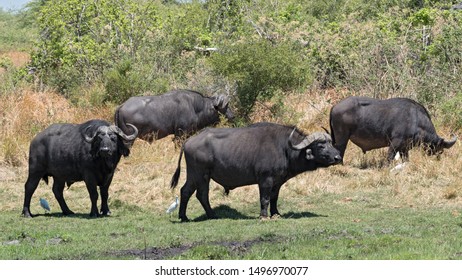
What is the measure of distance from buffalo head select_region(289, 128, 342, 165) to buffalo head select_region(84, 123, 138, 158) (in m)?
2.73

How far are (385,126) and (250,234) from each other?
22.3 ft

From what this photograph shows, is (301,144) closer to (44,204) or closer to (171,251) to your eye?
(171,251)

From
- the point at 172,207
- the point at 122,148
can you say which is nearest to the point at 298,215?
the point at 172,207

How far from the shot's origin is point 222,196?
15.6m

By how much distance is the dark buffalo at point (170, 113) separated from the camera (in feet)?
63.8

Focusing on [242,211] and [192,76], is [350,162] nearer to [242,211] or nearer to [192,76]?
[242,211]

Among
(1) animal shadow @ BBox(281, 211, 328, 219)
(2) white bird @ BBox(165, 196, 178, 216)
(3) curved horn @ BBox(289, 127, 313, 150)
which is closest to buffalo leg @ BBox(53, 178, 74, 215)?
(2) white bird @ BBox(165, 196, 178, 216)

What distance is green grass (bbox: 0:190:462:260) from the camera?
998 centimetres

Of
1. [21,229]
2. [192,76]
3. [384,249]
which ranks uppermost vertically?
[384,249]

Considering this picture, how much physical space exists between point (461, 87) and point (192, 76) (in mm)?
6931

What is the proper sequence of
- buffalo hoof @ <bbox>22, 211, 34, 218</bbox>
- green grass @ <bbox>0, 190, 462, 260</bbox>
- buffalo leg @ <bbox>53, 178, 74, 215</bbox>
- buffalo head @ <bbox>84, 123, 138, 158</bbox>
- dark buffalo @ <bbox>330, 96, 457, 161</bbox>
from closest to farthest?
green grass @ <bbox>0, 190, 462, 260</bbox> → buffalo head @ <bbox>84, 123, 138, 158</bbox> → buffalo hoof @ <bbox>22, 211, 34, 218</bbox> → buffalo leg @ <bbox>53, 178, 74, 215</bbox> → dark buffalo @ <bbox>330, 96, 457, 161</bbox>

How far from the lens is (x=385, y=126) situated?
1767 centimetres

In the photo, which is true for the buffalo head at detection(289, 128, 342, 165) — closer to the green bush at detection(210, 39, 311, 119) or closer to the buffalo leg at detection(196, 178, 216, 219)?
the buffalo leg at detection(196, 178, 216, 219)
